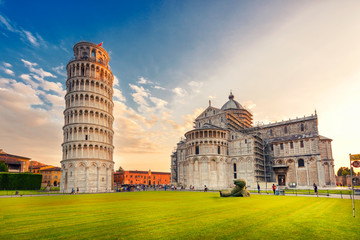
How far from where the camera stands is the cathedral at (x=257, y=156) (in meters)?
63.3

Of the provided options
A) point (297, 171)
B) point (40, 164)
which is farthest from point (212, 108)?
point (40, 164)

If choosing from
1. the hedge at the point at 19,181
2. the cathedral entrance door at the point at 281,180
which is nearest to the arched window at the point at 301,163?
the cathedral entrance door at the point at 281,180

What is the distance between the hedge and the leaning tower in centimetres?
975

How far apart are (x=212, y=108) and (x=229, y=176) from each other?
71.0 ft

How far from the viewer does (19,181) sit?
5775 cm

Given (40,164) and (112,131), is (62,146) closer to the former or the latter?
(112,131)

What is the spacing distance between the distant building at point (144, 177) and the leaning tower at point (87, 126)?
7077 cm

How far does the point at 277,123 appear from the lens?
7544cm

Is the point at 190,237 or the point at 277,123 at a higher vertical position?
the point at 277,123

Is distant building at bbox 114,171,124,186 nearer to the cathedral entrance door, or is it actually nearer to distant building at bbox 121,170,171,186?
distant building at bbox 121,170,171,186

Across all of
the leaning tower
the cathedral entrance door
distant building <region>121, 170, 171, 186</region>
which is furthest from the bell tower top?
distant building <region>121, 170, 171, 186</region>

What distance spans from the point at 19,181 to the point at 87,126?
20998mm

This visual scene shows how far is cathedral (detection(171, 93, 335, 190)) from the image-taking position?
208ft

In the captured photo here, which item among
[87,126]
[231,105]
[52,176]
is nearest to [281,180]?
[231,105]
